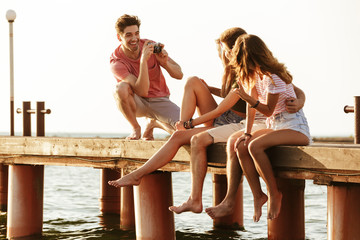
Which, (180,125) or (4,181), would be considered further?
(4,181)

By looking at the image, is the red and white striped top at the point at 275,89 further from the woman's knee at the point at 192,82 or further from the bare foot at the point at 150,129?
the bare foot at the point at 150,129

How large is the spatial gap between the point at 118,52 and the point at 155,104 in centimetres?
79

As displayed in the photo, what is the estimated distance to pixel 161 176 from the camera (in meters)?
8.47

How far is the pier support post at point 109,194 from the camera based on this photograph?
45.5 feet

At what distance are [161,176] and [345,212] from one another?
8.12ft

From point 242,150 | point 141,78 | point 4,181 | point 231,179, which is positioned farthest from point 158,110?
point 4,181

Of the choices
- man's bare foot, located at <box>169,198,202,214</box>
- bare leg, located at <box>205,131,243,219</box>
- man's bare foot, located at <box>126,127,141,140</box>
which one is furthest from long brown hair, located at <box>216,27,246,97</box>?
man's bare foot, located at <box>126,127,141,140</box>

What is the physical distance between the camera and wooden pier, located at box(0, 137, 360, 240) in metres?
6.74

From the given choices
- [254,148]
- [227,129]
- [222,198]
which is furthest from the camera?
[222,198]

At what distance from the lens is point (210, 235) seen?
40.7ft

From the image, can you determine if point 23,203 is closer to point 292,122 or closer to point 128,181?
point 128,181

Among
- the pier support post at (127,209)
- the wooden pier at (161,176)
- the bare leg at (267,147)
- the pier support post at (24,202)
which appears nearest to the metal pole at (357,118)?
the wooden pier at (161,176)

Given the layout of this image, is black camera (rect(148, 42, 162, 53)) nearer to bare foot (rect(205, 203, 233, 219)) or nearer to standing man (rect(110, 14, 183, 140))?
standing man (rect(110, 14, 183, 140))

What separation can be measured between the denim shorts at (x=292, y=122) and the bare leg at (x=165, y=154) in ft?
3.02
